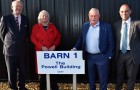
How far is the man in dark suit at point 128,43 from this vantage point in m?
5.37

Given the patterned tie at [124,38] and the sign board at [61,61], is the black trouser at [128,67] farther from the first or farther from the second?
Result: the sign board at [61,61]

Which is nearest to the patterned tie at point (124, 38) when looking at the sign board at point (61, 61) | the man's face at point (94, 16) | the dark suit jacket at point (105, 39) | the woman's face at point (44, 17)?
the dark suit jacket at point (105, 39)

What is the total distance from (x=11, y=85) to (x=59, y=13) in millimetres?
1954

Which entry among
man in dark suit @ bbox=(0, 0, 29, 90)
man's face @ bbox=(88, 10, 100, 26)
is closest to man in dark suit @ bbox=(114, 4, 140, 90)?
man's face @ bbox=(88, 10, 100, 26)

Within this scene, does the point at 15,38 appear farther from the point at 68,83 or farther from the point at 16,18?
the point at 68,83

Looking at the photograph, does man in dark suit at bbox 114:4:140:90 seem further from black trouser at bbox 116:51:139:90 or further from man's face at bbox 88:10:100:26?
man's face at bbox 88:10:100:26

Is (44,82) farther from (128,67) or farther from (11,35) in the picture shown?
(128,67)

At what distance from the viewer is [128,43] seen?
5438mm

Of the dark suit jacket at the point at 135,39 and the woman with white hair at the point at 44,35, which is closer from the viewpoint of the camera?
the dark suit jacket at the point at 135,39

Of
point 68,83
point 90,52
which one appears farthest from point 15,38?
point 68,83

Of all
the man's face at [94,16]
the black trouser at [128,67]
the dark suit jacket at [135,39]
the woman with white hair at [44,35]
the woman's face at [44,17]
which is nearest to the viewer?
the man's face at [94,16]

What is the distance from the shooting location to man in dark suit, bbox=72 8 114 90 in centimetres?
533

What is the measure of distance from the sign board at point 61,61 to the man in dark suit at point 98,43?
0.22m

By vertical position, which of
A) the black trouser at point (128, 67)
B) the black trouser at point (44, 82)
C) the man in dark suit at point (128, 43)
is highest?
the man in dark suit at point (128, 43)
